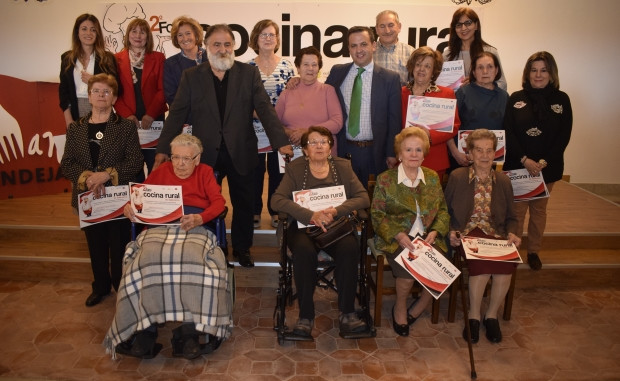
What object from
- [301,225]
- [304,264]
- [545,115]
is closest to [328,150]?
[301,225]

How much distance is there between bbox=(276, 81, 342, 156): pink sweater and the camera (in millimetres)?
3531

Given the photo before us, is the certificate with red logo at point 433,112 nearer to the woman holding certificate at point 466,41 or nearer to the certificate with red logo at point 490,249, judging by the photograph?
the woman holding certificate at point 466,41

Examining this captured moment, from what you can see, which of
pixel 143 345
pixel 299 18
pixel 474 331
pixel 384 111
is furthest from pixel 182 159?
pixel 299 18

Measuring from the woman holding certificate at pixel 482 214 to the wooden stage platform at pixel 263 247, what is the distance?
80cm

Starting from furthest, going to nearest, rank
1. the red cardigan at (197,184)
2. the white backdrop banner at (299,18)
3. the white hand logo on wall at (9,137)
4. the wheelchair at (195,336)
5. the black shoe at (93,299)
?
the white backdrop banner at (299,18)
the white hand logo on wall at (9,137)
the black shoe at (93,299)
the red cardigan at (197,184)
the wheelchair at (195,336)

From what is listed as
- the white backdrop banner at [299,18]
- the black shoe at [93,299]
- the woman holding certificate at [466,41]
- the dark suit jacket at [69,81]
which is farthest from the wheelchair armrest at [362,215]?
the white backdrop banner at [299,18]

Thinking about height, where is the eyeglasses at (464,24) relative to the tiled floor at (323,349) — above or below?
above

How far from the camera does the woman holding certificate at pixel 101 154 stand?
322cm

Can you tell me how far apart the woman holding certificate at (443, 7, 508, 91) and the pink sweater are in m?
1.13

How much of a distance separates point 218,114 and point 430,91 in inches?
63.9

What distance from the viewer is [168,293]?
2.75 meters

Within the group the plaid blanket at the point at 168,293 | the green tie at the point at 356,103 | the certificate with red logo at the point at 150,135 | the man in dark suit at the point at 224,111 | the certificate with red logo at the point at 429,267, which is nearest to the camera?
the plaid blanket at the point at 168,293

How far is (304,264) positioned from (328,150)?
2.64 ft

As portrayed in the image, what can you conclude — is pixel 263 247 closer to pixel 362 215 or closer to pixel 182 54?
pixel 362 215
